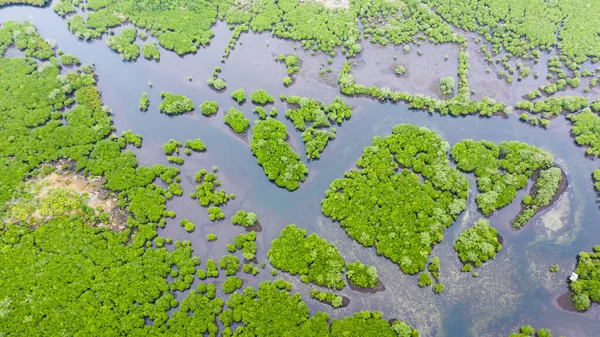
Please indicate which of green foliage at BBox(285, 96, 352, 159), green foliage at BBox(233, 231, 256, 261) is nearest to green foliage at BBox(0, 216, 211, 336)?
green foliage at BBox(233, 231, 256, 261)

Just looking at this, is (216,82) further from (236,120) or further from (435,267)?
(435,267)

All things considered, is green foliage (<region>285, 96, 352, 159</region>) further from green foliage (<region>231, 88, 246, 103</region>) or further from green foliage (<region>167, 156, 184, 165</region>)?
green foliage (<region>167, 156, 184, 165</region>)

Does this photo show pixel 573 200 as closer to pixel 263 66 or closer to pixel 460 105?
pixel 460 105

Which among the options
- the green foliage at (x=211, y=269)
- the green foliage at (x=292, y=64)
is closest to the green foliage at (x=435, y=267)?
the green foliage at (x=211, y=269)

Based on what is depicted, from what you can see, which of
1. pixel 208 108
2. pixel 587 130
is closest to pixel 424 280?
pixel 587 130

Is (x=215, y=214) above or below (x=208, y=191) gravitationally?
below

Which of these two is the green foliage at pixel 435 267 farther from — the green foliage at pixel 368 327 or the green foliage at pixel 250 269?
the green foliage at pixel 250 269

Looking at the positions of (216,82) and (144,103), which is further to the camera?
(216,82)

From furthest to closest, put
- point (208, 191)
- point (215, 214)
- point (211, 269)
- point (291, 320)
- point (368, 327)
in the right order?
point (208, 191) < point (215, 214) < point (211, 269) < point (291, 320) < point (368, 327)
